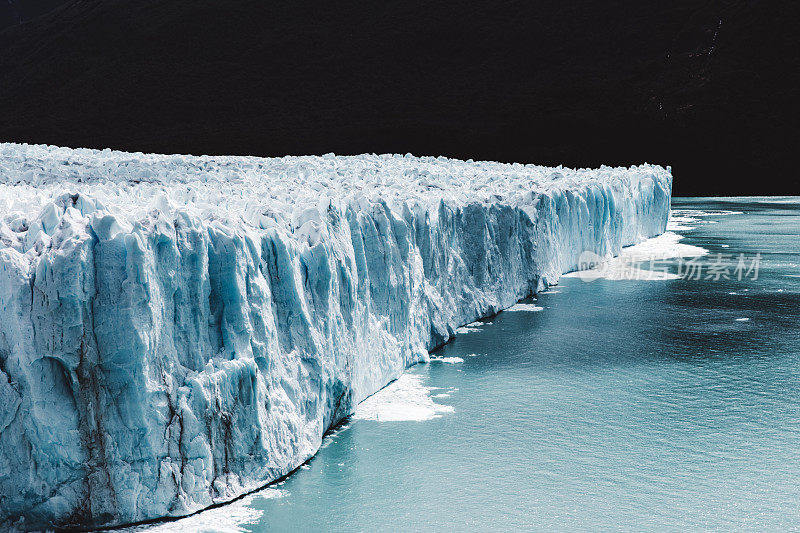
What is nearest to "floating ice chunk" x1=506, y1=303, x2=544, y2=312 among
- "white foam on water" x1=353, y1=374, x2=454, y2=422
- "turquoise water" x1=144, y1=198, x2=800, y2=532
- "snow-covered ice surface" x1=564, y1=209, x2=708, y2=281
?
"turquoise water" x1=144, y1=198, x2=800, y2=532

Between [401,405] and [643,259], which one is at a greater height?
[643,259]

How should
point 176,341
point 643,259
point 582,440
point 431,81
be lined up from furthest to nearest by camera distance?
point 431,81 → point 643,259 → point 582,440 → point 176,341

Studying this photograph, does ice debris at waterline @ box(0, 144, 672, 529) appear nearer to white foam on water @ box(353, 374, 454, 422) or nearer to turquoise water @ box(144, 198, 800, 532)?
white foam on water @ box(353, 374, 454, 422)

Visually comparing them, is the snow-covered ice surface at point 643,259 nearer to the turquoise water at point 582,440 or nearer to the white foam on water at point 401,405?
the turquoise water at point 582,440

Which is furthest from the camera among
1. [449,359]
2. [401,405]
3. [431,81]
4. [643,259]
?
[431,81]

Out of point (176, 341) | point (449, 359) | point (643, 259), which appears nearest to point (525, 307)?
point (449, 359)

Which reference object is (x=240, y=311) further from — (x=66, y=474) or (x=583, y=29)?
(x=583, y=29)

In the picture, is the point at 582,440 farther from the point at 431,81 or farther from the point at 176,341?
the point at 431,81

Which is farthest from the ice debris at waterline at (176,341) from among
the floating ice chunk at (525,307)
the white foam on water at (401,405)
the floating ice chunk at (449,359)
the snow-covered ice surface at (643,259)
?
the snow-covered ice surface at (643,259)
